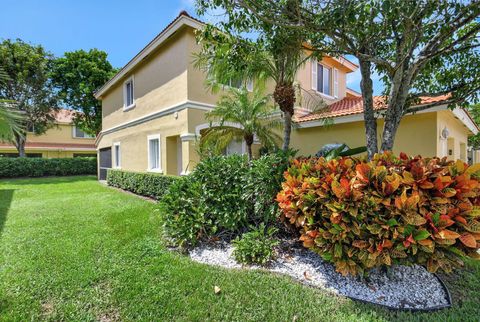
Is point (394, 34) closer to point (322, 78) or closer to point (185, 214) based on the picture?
point (185, 214)

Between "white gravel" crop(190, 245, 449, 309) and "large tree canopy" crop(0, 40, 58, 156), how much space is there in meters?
25.4

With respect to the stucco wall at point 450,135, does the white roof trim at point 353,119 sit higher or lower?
higher

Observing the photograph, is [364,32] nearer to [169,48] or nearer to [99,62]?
[169,48]

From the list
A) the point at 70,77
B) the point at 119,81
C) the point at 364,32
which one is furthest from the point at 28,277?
the point at 70,77

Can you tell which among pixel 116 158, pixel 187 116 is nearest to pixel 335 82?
pixel 187 116

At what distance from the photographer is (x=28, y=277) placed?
4.43 meters

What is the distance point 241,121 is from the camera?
1012cm

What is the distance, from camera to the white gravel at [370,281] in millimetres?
3871

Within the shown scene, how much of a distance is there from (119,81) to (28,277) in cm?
1548

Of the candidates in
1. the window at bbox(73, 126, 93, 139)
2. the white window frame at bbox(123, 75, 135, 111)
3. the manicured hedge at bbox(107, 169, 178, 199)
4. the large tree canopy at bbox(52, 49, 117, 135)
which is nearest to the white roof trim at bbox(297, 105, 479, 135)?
the manicured hedge at bbox(107, 169, 178, 199)

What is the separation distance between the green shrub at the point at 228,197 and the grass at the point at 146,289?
756 millimetres

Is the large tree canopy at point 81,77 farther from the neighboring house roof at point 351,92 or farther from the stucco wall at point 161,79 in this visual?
the neighboring house roof at point 351,92

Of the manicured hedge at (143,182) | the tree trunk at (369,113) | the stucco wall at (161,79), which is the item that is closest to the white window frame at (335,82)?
the stucco wall at (161,79)

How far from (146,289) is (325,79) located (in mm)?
16168
